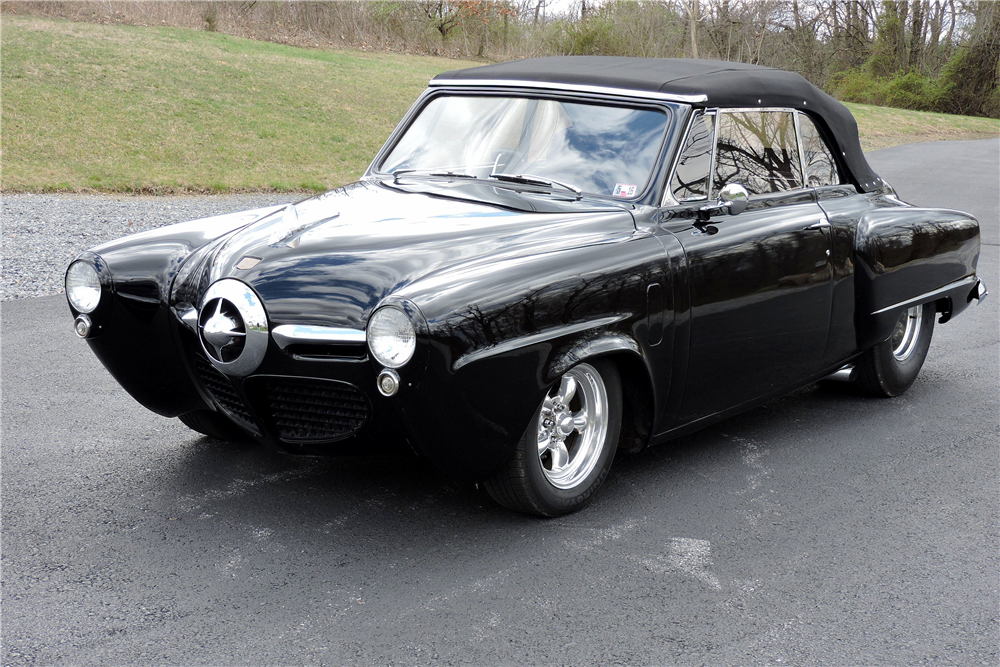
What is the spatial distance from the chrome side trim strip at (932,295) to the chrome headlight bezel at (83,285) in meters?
3.67

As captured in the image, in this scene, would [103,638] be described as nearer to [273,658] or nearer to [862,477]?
[273,658]

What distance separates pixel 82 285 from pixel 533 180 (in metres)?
1.91

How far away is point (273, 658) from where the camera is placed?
2688 mm

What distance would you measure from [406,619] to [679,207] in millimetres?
2070

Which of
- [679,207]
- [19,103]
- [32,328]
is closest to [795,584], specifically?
[679,207]

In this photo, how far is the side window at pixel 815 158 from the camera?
4.75 metres

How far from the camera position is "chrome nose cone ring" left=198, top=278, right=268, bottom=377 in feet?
10.4

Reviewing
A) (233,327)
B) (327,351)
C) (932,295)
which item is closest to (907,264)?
(932,295)

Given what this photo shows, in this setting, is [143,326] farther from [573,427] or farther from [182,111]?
[182,111]

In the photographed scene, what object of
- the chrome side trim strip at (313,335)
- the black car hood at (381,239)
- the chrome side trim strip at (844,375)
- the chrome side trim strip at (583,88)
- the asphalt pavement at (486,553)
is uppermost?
the chrome side trim strip at (583,88)

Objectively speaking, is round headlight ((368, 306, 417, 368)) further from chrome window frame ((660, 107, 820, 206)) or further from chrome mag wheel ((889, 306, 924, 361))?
chrome mag wheel ((889, 306, 924, 361))

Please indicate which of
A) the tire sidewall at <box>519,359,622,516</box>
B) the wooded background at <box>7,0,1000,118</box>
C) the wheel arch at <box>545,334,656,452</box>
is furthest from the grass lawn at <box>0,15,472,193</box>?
the tire sidewall at <box>519,359,622,516</box>

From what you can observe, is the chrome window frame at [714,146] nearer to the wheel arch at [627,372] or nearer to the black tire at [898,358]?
the wheel arch at [627,372]

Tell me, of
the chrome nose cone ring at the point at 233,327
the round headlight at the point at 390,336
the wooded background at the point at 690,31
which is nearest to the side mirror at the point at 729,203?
the round headlight at the point at 390,336
